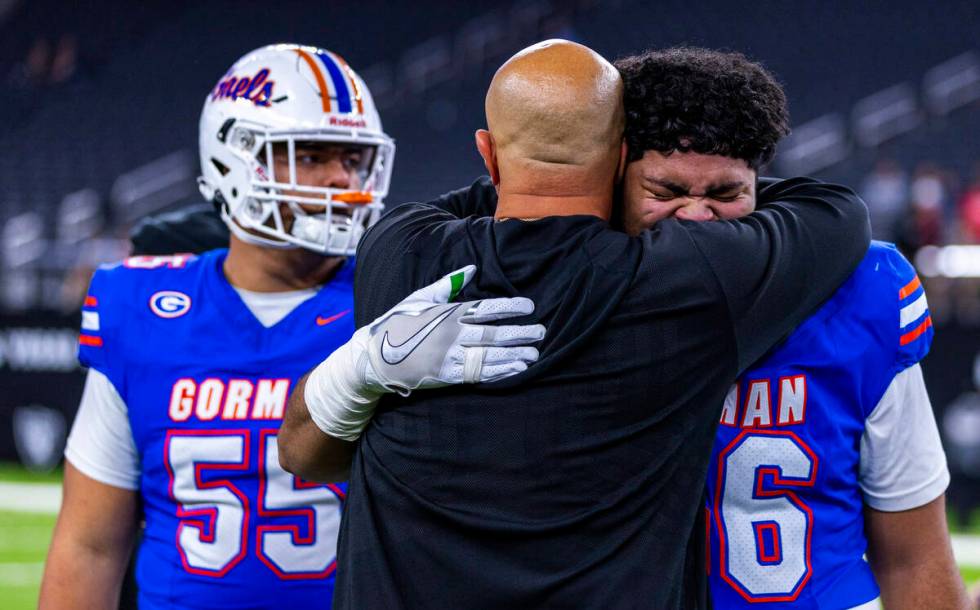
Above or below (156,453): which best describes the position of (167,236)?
above

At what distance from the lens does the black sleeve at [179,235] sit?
125 inches

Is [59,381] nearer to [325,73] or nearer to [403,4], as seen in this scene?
[325,73]

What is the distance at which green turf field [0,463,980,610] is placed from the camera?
545 cm

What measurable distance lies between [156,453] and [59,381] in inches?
233

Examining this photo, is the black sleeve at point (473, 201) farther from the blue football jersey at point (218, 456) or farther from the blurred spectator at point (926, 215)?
the blurred spectator at point (926, 215)

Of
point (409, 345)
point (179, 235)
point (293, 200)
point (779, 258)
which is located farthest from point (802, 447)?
point (179, 235)

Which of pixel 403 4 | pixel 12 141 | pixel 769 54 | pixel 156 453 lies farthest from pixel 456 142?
pixel 156 453

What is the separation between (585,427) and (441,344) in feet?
0.75

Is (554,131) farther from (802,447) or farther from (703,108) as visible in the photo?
(802,447)

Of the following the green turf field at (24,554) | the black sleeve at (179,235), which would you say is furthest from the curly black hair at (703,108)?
the green turf field at (24,554)

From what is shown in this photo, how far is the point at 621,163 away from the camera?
1807 mm

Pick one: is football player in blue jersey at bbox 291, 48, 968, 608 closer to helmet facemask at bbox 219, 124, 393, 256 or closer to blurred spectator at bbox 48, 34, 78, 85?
helmet facemask at bbox 219, 124, 393, 256

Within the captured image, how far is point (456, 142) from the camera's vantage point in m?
14.5

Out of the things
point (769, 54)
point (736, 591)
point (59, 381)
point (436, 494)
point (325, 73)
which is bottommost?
point (59, 381)
